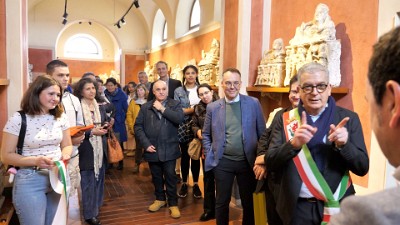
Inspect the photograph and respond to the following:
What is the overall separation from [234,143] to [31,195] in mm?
1645

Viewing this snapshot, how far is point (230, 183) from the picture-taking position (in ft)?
9.86

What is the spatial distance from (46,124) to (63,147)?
0.86 feet

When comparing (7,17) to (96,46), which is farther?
(96,46)

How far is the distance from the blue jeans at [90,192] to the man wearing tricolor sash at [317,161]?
214 centimetres

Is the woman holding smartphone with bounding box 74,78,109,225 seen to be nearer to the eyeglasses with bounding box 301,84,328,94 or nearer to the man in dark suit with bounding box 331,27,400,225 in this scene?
the eyeglasses with bounding box 301,84,328,94

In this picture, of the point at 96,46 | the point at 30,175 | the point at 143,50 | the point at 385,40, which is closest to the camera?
the point at 385,40

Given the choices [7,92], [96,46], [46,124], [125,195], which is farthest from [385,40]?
[96,46]

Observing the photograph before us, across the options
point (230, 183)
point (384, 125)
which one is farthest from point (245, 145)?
point (384, 125)

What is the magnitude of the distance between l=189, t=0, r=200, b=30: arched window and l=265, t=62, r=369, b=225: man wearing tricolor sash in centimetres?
707

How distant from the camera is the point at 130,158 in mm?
6699

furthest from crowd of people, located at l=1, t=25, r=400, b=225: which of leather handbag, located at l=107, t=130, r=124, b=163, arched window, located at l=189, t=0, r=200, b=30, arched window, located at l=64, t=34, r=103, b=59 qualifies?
arched window, located at l=64, t=34, r=103, b=59

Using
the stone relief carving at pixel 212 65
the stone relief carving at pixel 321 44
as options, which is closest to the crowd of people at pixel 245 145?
the stone relief carving at pixel 321 44

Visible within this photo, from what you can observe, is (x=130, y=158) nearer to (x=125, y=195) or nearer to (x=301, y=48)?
(x=125, y=195)

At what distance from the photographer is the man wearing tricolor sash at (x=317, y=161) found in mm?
1737
